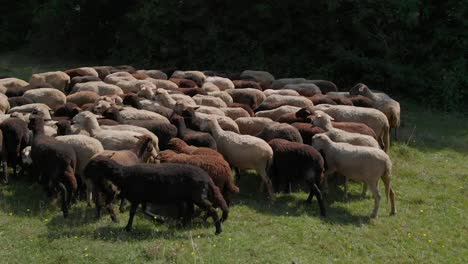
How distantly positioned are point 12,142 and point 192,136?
10.9 ft

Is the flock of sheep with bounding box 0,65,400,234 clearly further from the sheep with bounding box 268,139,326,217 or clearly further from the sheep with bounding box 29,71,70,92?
the sheep with bounding box 29,71,70,92

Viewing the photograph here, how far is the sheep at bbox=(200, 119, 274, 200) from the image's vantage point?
9.55m

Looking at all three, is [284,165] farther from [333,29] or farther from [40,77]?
[333,29]

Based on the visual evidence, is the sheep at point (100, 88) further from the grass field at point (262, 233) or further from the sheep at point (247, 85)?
the grass field at point (262, 233)

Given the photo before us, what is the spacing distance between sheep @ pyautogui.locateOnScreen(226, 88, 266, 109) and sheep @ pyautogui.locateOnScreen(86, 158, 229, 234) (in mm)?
6196

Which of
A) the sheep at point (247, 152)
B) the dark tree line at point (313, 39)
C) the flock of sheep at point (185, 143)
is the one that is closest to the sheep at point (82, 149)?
the flock of sheep at point (185, 143)

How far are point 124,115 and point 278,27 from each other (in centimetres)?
1340

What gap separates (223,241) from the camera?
7555mm

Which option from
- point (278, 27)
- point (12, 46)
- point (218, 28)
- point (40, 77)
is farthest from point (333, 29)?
point (12, 46)

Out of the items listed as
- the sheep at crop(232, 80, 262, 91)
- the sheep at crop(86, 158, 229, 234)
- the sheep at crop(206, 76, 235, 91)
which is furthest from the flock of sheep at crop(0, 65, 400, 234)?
the sheep at crop(206, 76, 235, 91)

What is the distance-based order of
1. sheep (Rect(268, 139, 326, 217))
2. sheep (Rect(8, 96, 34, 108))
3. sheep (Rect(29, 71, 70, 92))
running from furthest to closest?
1. sheep (Rect(29, 71, 70, 92))
2. sheep (Rect(8, 96, 34, 108))
3. sheep (Rect(268, 139, 326, 217))

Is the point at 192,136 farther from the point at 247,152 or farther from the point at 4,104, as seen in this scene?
the point at 4,104

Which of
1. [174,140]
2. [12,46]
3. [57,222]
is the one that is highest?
[174,140]

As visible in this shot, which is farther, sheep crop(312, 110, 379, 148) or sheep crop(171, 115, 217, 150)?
sheep crop(312, 110, 379, 148)
